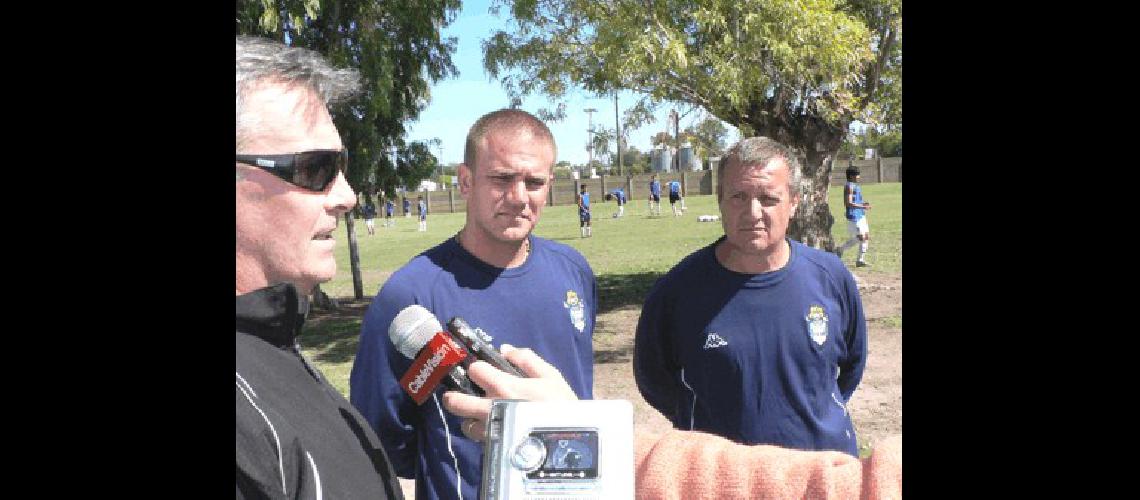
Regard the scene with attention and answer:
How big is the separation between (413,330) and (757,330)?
5.82 feet

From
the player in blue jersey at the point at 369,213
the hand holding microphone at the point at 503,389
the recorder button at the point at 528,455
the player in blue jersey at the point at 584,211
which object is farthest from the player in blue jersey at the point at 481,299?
the player in blue jersey at the point at 584,211

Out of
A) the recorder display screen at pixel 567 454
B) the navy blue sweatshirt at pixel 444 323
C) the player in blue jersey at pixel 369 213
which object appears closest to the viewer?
the recorder display screen at pixel 567 454

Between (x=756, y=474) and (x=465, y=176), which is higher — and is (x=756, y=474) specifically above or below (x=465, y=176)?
below

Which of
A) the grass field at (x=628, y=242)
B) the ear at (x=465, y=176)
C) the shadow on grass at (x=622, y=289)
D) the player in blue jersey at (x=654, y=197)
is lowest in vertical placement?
the shadow on grass at (x=622, y=289)

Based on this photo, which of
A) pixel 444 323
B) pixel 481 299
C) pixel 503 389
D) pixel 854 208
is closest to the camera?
pixel 503 389

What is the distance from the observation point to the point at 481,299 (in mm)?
3035

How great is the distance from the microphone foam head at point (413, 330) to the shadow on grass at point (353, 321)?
26.1ft

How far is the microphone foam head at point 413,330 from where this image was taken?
1669mm

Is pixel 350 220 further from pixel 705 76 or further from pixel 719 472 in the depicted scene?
pixel 719 472

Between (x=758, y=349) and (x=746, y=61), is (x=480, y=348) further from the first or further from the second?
(x=746, y=61)

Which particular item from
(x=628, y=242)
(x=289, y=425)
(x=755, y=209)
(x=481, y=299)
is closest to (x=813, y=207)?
(x=755, y=209)

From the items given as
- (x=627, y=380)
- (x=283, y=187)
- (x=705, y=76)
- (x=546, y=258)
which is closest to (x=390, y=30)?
(x=705, y=76)

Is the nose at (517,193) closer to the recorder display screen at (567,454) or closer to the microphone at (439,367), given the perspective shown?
the microphone at (439,367)

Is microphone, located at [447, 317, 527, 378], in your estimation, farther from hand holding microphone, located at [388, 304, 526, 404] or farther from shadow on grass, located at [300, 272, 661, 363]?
shadow on grass, located at [300, 272, 661, 363]
